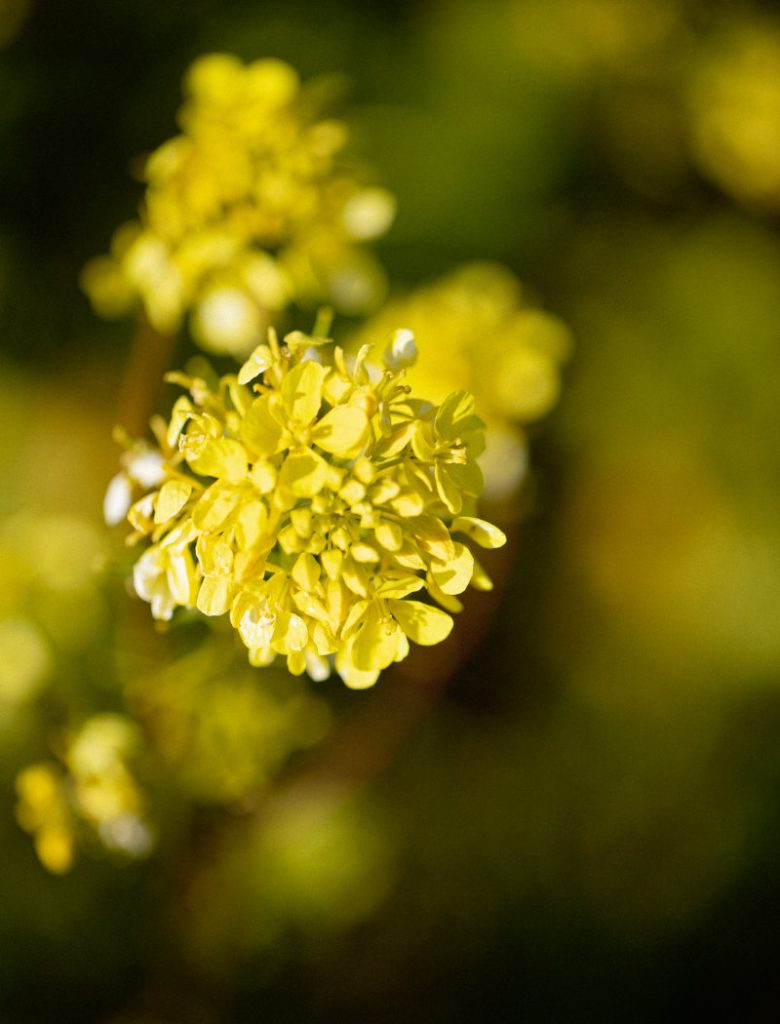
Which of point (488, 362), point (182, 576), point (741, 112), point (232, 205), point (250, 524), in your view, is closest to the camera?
point (250, 524)

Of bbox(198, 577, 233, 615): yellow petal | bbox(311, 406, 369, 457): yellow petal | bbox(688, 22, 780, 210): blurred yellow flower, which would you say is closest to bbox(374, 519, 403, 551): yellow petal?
bbox(311, 406, 369, 457): yellow petal

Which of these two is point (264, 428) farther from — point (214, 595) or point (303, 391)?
point (214, 595)

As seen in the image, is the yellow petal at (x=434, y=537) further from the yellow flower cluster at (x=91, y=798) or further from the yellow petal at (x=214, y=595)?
the yellow flower cluster at (x=91, y=798)

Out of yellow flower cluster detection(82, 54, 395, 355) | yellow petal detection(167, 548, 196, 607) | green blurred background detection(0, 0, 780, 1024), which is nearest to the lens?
yellow petal detection(167, 548, 196, 607)

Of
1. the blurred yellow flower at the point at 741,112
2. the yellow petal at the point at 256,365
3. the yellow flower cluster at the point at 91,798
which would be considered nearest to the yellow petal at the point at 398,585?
the yellow petal at the point at 256,365

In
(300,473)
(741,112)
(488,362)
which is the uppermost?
(741,112)

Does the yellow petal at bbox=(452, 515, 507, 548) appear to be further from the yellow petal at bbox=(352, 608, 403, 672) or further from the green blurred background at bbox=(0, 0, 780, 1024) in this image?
the green blurred background at bbox=(0, 0, 780, 1024)

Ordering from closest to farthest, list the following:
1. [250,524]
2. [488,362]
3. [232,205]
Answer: [250,524], [232,205], [488,362]

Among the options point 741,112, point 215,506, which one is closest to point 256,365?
point 215,506
